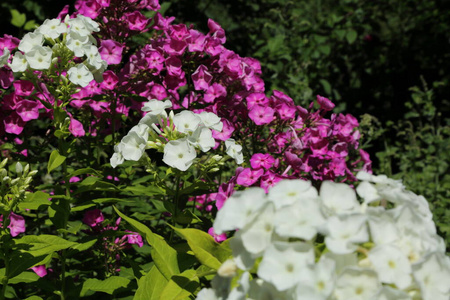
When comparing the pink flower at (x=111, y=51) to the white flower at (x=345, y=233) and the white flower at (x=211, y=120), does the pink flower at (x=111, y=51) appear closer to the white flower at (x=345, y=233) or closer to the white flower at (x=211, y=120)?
the white flower at (x=211, y=120)

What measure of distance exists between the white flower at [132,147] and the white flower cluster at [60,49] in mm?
328

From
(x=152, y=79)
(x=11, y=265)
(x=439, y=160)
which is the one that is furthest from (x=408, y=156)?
(x=11, y=265)

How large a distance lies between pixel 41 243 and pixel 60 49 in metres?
0.69

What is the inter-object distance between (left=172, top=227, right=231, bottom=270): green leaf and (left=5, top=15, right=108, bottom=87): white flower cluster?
812mm

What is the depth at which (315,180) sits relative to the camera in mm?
1982

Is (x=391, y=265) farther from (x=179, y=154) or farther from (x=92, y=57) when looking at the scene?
(x=92, y=57)

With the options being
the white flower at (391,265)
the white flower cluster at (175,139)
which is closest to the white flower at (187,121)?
the white flower cluster at (175,139)

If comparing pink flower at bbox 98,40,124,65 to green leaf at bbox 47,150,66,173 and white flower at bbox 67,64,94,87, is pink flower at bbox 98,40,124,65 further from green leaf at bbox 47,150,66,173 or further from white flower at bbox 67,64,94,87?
green leaf at bbox 47,150,66,173

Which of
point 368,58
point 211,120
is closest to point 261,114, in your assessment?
point 211,120

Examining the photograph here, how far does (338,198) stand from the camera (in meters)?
1.01

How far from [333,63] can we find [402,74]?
95 cm

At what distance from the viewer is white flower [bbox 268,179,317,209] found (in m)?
0.99

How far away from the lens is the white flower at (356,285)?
2.95 ft

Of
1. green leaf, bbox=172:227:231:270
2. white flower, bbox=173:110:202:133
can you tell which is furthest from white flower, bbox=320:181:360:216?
white flower, bbox=173:110:202:133
